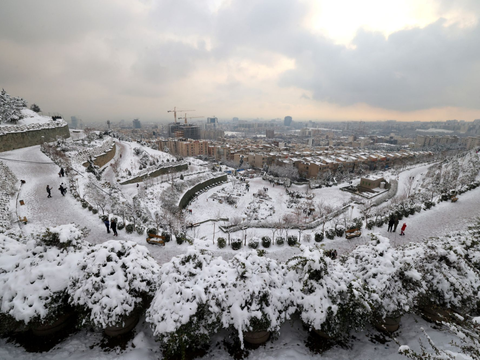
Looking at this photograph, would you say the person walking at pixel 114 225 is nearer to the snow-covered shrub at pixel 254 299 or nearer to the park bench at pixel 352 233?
the snow-covered shrub at pixel 254 299

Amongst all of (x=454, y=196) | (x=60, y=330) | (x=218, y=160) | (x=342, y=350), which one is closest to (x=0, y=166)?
(x=60, y=330)

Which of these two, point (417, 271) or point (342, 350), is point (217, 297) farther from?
point (417, 271)

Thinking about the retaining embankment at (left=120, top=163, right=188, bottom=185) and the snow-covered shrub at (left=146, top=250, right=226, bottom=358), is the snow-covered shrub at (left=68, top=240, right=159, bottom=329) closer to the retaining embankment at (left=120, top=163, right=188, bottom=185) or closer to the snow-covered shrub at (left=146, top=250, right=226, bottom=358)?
the snow-covered shrub at (left=146, top=250, right=226, bottom=358)

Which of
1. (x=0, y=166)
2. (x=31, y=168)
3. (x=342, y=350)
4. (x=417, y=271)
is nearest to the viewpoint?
(x=342, y=350)

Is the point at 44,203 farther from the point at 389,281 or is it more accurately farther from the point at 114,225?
the point at 389,281

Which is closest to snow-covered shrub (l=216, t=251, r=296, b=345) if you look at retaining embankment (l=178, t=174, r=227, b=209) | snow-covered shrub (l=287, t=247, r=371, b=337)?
snow-covered shrub (l=287, t=247, r=371, b=337)

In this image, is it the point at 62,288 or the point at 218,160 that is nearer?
the point at 62,288

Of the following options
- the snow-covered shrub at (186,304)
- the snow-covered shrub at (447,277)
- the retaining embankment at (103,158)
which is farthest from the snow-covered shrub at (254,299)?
the retaining embankment at (103,158)
